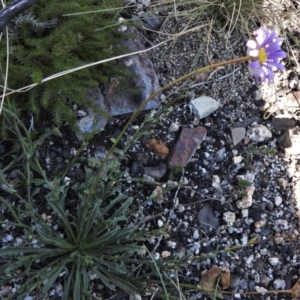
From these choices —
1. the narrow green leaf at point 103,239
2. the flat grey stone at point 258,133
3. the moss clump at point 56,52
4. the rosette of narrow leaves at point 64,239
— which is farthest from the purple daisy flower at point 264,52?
the flat grey stone at point 258,133

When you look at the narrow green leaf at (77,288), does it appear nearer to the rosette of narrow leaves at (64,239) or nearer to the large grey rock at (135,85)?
the rosette of narrow leaves at (64,239)

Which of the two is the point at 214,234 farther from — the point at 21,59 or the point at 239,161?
the point at 21,59

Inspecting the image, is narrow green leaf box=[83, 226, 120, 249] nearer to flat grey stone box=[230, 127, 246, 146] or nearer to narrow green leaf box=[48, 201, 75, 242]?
narrow green leaf box=[48, 201, 75, 242]

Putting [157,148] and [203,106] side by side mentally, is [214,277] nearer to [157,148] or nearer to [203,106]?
[157,148]

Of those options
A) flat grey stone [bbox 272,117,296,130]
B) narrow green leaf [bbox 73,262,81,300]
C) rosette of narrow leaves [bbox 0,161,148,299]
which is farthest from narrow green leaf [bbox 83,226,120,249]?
flat grey stone [bbox 272,117,296,130]

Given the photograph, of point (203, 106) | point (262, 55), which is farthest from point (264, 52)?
point (203, 106)

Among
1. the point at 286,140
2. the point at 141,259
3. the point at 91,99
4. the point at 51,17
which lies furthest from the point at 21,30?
the point at 286,140
